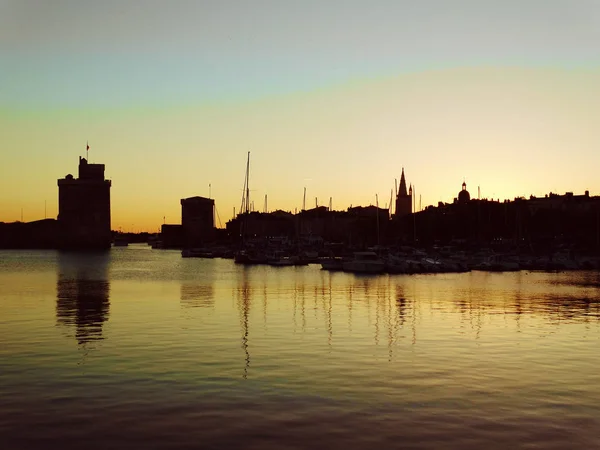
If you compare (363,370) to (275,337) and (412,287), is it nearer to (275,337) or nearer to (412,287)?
(275,337)

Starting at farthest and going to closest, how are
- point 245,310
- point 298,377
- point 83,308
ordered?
point 83,308
point 245,310
point 298,377

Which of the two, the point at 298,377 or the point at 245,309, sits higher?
the point at 245,309

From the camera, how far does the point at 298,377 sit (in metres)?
27.2

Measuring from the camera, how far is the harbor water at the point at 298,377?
784 inches

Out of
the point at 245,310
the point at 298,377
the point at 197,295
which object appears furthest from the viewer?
the point at 197,295

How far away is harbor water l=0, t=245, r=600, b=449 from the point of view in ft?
65.4

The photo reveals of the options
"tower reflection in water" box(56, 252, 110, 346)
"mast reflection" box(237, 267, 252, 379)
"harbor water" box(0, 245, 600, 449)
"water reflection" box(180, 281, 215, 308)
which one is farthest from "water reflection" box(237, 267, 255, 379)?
"tower reflection in water" box(56, 252, 110, 346)

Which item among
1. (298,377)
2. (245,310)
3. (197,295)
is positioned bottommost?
(298,377)

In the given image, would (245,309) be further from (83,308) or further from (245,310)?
(83,308)

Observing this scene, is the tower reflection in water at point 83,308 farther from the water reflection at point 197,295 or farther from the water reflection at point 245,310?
the water reflection at point 245,310

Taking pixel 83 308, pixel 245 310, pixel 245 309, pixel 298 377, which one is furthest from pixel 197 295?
pixel 298 377

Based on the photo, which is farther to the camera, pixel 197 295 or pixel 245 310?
pixel 197 295

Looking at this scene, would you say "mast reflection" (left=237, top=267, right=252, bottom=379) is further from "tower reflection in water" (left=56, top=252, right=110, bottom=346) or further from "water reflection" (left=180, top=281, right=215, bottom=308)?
"tower reflection in water" (left=56, top=252, right=110, bottom=346)

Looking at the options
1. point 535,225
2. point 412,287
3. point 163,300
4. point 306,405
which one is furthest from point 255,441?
point 535,225
